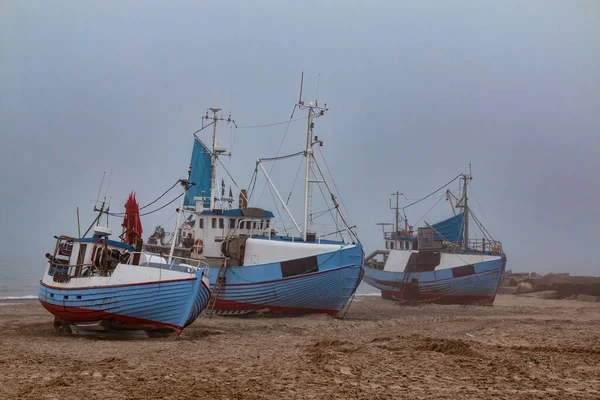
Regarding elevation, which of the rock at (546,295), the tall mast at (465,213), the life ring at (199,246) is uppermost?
the tall mast at (465,213)

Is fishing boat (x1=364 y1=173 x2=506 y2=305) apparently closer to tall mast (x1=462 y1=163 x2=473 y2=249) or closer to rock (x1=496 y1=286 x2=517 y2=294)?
tall mast (x1=462 y1=163 x2=473 y2=249)

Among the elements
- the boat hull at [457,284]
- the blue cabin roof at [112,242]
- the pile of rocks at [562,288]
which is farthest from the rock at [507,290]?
the blue cabin roof at [112,242]

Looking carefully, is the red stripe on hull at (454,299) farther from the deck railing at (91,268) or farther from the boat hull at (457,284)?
the deck railing at (91,268)

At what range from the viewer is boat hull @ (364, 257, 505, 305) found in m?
37.8

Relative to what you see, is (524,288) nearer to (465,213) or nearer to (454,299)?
(465,213)

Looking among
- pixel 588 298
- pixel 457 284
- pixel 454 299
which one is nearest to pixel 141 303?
pixel 457 284

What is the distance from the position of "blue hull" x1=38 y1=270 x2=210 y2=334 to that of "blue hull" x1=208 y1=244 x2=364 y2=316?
7.65 meters

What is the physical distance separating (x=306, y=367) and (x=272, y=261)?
575 inches

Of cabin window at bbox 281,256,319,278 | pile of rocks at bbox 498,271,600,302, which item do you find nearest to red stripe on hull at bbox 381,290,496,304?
pile of rocks at bbox 498,271,600,302

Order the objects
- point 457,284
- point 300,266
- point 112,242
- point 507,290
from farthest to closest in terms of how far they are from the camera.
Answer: point 507,290 < point 457,284 < point 300,266 < point 112,242

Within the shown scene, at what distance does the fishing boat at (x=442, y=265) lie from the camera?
124ft

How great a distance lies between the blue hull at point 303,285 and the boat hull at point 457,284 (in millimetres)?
14475

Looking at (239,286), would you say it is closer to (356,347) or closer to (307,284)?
(307,284)

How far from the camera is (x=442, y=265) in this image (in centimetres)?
3947
